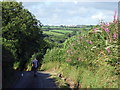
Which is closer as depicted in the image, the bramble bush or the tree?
the bramble bush

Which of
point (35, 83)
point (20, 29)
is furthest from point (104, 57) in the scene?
point (20, 29)

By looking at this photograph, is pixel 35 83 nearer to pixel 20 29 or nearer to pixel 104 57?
pixel 104 57

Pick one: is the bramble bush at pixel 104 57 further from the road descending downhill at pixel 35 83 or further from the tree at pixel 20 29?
the tree at pixel 20 29

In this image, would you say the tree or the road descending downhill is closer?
the road descending downhill

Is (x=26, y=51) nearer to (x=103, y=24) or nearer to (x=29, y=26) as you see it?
(x=29, y=26)

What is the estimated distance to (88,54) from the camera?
15.4 metres

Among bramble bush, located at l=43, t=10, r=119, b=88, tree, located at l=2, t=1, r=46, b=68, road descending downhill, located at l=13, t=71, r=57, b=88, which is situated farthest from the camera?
tree, located at l=2, t=1, r=46, b=68

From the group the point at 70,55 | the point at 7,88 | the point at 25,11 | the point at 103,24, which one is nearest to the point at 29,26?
the point at 25,11

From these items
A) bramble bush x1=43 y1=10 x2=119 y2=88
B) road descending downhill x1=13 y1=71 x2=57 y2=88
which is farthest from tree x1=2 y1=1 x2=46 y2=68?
bramble bush x1=43 y1=10 x2=119 y2=88

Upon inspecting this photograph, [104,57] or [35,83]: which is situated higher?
[104,57]

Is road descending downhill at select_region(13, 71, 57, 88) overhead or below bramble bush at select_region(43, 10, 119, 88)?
below

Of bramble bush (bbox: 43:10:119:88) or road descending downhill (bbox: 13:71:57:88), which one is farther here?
road descending downhill (bbox: 13:71:57:88)

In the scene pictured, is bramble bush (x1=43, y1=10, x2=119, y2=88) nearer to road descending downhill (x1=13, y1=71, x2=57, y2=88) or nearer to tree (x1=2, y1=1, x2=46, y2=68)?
road descending downhill (x1=13, y1=71, x2=57, y2=88)

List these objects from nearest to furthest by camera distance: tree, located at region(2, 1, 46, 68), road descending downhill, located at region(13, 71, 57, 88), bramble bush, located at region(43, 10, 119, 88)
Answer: bramble bush, located at region(43, 10, 119, 88), road descending downhill, located at region(13, 71, 57, 88), tree, located at region(2, 1, 46, 68)
